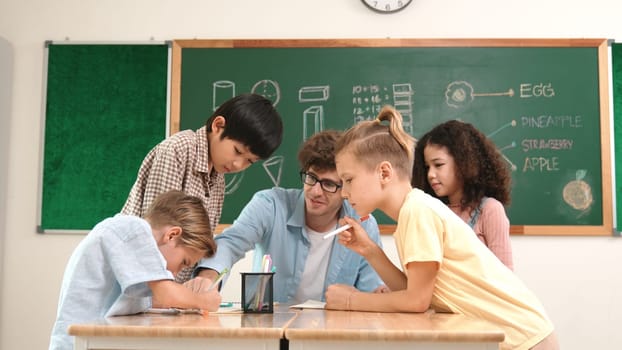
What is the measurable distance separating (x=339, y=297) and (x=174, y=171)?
74cm

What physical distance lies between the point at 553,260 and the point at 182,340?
306 centimetres

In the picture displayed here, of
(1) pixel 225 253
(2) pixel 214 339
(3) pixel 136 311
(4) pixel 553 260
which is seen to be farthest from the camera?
(4) pixel 553 260

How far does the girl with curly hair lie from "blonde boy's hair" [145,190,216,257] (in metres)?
0.88

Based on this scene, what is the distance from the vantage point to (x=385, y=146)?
1.71 m

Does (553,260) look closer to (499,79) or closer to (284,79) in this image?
(499,79)

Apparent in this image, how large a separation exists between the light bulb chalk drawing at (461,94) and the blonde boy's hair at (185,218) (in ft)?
8.09

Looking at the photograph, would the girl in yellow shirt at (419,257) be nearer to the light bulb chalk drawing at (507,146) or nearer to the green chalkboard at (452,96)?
the green chalkboard at (452,96)

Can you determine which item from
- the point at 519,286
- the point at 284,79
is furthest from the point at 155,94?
the point at 519,286

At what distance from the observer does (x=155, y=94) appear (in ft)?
13.0

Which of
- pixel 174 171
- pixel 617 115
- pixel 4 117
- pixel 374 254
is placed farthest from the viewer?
pixel 4 117

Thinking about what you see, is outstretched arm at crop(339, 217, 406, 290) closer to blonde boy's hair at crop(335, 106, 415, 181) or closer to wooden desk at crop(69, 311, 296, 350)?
blonde boy's hair at crop(335, 106, 415, 181)

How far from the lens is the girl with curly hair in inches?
87.6

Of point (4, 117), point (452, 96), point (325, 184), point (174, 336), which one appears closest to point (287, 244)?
point (325, 184)

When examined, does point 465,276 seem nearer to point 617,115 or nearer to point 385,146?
point 385,146
